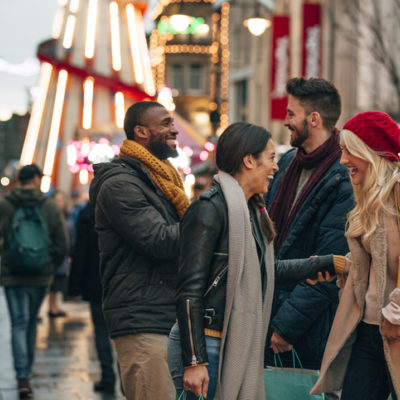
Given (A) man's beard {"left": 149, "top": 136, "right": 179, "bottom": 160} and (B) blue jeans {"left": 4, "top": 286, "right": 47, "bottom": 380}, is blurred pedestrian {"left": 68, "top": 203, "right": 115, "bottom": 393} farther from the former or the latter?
(A) man's beard {"left": 149, "top": 136, "right": 179, "bottom": 160}

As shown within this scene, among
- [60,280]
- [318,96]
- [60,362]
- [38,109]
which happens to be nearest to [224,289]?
[318,96]

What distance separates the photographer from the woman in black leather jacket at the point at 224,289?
387 cm

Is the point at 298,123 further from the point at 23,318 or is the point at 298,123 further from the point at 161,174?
the point at 23,318

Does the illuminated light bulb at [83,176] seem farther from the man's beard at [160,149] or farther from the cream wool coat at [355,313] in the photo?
the cream wool coat at [355,313]

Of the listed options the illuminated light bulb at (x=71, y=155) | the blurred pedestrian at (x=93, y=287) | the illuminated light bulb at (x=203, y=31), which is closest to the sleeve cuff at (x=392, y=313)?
the blurred pedestrian at (x=93, y=287)

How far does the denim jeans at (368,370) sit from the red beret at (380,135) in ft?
2.59

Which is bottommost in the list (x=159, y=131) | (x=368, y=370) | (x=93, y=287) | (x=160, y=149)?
(x=93, y=287)

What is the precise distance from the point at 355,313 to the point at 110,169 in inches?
63.9

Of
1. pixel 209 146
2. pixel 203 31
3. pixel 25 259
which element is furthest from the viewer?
pixel 203 31

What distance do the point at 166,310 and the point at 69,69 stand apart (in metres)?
21.7

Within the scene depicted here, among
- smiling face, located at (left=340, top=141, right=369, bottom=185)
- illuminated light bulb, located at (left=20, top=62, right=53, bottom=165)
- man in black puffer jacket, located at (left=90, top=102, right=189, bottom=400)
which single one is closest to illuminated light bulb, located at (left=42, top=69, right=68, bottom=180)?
illuminated light bulb, located at (left=20, top=62, right=53, bottom=165)

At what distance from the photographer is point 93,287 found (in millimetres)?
8586

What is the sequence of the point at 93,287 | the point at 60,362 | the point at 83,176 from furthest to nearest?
the point at 83,176 < the point at 60,362 < the point at 93,287

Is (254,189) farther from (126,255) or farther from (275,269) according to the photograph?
(126,255)
